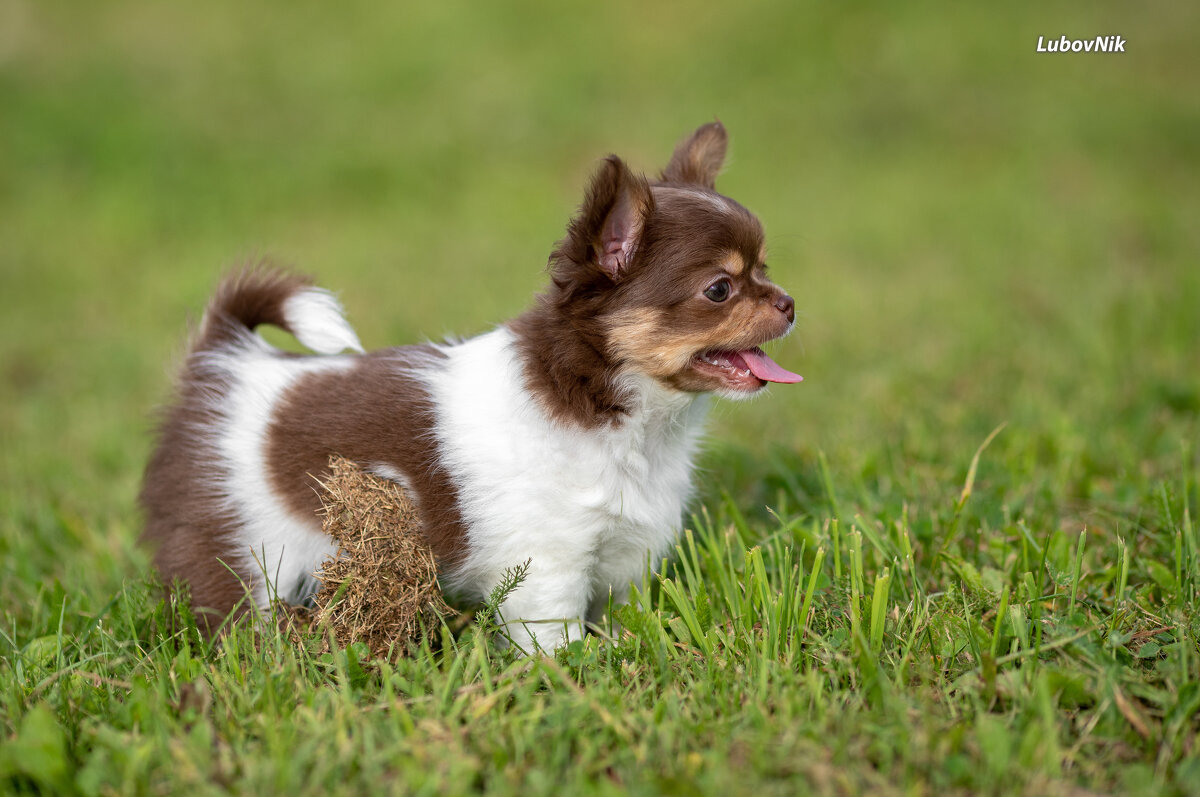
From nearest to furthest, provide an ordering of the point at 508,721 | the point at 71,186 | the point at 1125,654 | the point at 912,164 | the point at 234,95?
the point at 508,721 → the point at 1125,654 → the point at 71,186 → the point at 912,164 → the point at 234,95

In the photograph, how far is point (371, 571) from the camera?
2.67 m

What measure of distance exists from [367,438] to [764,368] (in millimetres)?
1250

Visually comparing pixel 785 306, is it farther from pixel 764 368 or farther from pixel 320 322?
pixel 320 322

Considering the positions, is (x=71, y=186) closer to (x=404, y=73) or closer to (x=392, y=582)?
(x=404, y=73)

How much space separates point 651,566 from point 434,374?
0.93 meters

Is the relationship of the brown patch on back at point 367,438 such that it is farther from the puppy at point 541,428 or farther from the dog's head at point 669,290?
the dog's head at point 669,290

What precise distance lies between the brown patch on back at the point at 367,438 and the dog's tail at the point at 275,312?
0.53 ft

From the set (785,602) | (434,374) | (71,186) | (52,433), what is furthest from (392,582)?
(71,186)

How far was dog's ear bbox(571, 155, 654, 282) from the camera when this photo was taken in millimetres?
2711

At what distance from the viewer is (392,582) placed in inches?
106

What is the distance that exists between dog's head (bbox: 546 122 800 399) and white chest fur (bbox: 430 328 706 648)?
0.42ft

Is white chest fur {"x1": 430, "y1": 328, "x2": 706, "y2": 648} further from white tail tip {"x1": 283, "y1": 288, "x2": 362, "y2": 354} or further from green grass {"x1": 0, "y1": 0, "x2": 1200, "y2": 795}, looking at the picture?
white tail tip {"x1": 283, "y1": 288, "x2": 362, "y2": 354}

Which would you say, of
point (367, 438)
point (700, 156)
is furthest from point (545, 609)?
point (700, 156)

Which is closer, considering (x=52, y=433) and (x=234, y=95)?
(x=52, y=433)
